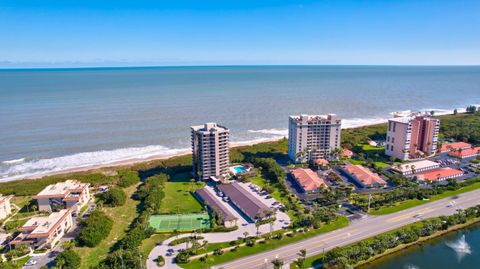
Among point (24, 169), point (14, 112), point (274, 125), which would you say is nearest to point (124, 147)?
point (24, 169)

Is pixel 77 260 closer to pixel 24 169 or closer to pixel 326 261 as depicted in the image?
pixel 326 261

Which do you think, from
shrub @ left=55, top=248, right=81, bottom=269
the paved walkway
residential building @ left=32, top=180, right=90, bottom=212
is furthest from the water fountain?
residential building @ left=32, top=180, right=90, bottom=212

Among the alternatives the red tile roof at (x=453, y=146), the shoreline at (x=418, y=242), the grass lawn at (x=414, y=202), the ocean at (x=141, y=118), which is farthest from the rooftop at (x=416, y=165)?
the ocean at (x=141, y=118)

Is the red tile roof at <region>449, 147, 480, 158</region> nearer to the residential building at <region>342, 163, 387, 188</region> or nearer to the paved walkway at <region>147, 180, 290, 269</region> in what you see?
the residential building at <region>342, 163, 387, 188</region>

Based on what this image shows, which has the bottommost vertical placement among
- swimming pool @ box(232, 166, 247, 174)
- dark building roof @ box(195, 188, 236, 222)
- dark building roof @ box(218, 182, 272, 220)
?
dark building roof @ box(195, 188, 236, 222)

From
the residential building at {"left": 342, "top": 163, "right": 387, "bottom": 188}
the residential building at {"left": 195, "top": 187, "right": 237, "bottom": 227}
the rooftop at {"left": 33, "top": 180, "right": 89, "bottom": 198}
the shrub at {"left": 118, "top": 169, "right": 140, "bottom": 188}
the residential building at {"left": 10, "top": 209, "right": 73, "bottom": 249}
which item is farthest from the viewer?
the shrub at {"left": 118, "top": 169, "right": 140, "bottom": 188}

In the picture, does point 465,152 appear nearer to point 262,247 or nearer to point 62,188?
point 262,247

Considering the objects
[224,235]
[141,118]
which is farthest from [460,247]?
[141,118]
